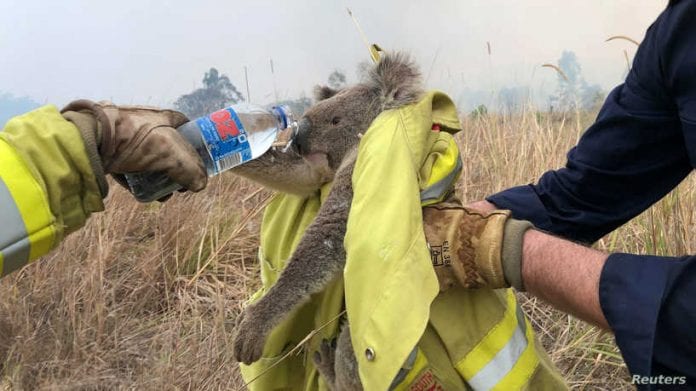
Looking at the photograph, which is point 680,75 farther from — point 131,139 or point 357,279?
point 131,139

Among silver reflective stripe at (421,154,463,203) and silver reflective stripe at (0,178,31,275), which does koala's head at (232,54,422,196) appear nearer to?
silver reflective stripe at (421,154,463,203)

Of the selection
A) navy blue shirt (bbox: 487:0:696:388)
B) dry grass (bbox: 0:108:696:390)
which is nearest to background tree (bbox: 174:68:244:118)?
dry grass (bbox: 0:108:696:390)

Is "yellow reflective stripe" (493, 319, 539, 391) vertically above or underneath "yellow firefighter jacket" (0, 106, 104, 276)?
underneath

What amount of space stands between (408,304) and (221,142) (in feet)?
2.40

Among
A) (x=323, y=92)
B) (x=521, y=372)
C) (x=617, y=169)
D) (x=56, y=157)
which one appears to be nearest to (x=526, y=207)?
(x=617, y=169)

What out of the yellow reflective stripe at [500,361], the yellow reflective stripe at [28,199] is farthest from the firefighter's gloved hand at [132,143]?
the yellow reflective stripe at [500,361]

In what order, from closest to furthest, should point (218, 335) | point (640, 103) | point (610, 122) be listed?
point (640, 103), point (610, 122), point (218, 335)

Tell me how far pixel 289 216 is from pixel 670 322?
1.09m

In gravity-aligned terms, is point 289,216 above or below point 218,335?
above

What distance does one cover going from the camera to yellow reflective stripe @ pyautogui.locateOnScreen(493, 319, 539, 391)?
131cm

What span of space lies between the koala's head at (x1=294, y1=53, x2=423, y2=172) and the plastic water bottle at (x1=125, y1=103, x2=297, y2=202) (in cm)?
8

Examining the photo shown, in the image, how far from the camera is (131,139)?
1.33 meters

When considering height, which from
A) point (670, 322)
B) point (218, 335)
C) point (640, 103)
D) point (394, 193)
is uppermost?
point (640, 103)

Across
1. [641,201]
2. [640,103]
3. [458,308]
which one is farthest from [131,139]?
[641,201]
